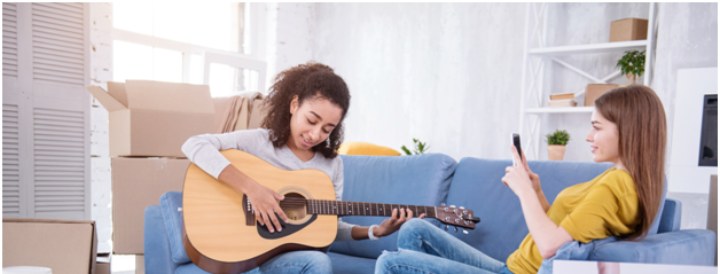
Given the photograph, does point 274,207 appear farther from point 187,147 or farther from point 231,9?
point 231,9

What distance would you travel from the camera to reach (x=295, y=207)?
1.69m

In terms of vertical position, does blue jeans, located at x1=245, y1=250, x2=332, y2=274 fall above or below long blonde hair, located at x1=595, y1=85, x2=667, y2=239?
below

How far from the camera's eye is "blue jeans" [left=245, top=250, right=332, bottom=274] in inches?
58.6

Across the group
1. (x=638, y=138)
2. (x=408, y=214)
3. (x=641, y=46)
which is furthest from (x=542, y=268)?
(x=641, y=46)

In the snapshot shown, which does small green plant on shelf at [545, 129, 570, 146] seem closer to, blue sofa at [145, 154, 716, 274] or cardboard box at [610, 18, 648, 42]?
cardboard box at [610, 18, 648, 42]

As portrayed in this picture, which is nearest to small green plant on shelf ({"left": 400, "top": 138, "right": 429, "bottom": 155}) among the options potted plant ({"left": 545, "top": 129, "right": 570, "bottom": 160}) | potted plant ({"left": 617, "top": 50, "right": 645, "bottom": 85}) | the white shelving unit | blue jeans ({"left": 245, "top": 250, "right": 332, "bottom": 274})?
the white shelving unit

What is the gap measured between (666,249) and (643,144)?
0.85 feet

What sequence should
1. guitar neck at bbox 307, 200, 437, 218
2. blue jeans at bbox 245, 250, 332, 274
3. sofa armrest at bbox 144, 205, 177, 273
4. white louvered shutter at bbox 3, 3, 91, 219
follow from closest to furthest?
1. blue jeans at bbox 245, 250, 332, 274
2. guitar neck at bbox 307, 200, 437, 218
3. sofa armrest at bbox 144, 205, 177, 273
4. white louvered shutter at bbox 3, 3, 91, 219

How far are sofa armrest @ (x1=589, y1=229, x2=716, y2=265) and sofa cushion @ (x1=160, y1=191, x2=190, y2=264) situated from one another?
114cm

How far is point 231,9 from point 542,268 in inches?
155

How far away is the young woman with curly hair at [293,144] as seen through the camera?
63.1 inches

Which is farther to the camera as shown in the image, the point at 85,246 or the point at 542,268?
the point at 85,246

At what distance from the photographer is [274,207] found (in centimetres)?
161

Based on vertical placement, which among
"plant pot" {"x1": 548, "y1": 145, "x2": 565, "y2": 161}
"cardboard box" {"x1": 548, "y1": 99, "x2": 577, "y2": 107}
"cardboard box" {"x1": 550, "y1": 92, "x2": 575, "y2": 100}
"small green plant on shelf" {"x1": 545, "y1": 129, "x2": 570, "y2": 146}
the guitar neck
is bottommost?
the guitar neck
